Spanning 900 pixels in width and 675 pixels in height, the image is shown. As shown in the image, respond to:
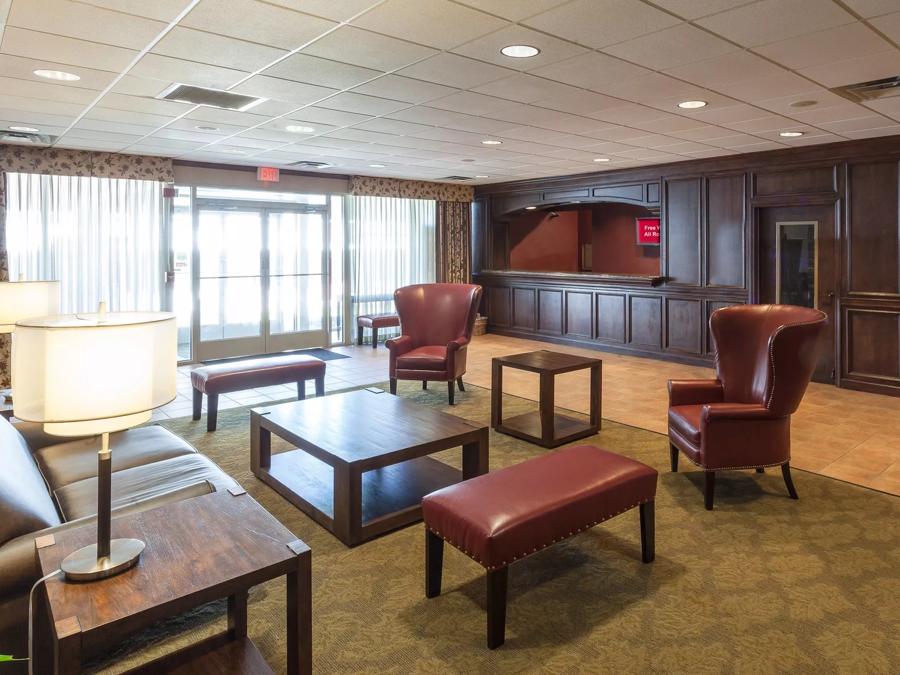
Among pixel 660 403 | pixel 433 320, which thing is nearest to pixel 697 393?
pixel 660 403

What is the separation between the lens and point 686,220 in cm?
753

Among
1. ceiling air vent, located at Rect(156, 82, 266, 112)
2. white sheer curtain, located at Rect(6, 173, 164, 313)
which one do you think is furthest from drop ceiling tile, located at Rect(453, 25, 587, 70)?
white sheer curtain, located at Rect(6, 173, 164, 313)

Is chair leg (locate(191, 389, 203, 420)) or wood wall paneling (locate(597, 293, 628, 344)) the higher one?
wood wall paneling (locate(597, 293, 628, 344))

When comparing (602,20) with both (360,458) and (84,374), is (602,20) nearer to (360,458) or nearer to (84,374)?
(360,458)

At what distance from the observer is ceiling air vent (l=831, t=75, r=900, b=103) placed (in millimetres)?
3900

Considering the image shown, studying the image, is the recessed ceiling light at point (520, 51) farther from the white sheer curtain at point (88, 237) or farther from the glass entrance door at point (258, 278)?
the glass entrance door at point (258, 278)

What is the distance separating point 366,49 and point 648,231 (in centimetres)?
819

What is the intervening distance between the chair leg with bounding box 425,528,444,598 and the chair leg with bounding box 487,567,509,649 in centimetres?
35

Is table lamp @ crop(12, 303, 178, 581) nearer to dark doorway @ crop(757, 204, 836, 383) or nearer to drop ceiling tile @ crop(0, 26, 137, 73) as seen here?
drop ceiling tile @ crop(0, 26, 137, 73)

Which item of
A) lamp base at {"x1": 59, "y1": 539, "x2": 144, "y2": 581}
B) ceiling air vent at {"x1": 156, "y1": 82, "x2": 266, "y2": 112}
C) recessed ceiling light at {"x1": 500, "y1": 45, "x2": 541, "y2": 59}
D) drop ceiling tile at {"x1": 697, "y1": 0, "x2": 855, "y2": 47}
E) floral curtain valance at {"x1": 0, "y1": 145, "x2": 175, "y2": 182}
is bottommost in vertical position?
lamp base at {"x1": 59, "y1": 539, "x2": 144, "y2": 581}

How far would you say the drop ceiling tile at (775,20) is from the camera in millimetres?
2725

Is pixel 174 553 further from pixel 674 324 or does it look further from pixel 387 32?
pixel 674 324

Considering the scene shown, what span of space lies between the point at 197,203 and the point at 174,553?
265 inches

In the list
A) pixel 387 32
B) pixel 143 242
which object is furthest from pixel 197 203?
pixel 387 32
